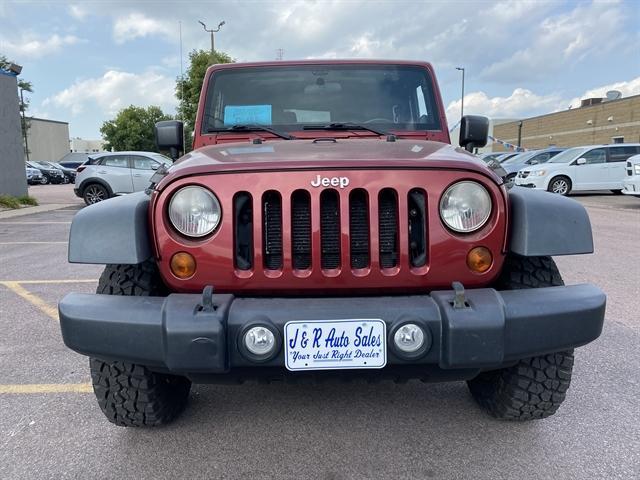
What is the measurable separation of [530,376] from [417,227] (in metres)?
0.87

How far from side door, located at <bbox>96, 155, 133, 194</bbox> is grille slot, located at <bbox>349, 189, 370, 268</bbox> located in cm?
1212

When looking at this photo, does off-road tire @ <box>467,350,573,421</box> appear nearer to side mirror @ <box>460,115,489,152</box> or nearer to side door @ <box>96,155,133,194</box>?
side mirror @ <box>460,115,489,152</box>

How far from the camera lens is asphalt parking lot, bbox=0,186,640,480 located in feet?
7.18

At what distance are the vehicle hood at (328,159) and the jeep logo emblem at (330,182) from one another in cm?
4

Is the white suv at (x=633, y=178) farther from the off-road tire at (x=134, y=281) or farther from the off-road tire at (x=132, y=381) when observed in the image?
the off-road tire at (x=134, y=281)

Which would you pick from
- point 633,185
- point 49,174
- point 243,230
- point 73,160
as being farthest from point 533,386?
point 73,160

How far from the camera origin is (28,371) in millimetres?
3193

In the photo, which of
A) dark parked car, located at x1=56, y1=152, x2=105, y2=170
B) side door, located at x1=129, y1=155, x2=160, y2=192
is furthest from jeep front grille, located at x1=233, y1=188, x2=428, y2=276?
dark parked car, located at x1=56, y1=152, x2=105, y2=170

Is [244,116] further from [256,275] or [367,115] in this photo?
[256,275]

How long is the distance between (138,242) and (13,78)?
596 inches

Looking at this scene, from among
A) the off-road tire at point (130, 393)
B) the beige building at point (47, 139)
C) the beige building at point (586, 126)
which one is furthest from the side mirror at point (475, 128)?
the beige building at point (47, 139)

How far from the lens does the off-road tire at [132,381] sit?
215cm

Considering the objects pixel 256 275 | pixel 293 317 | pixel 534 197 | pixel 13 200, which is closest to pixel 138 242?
pixel 256 275

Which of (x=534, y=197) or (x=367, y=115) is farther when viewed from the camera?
(x=367, y=115)
